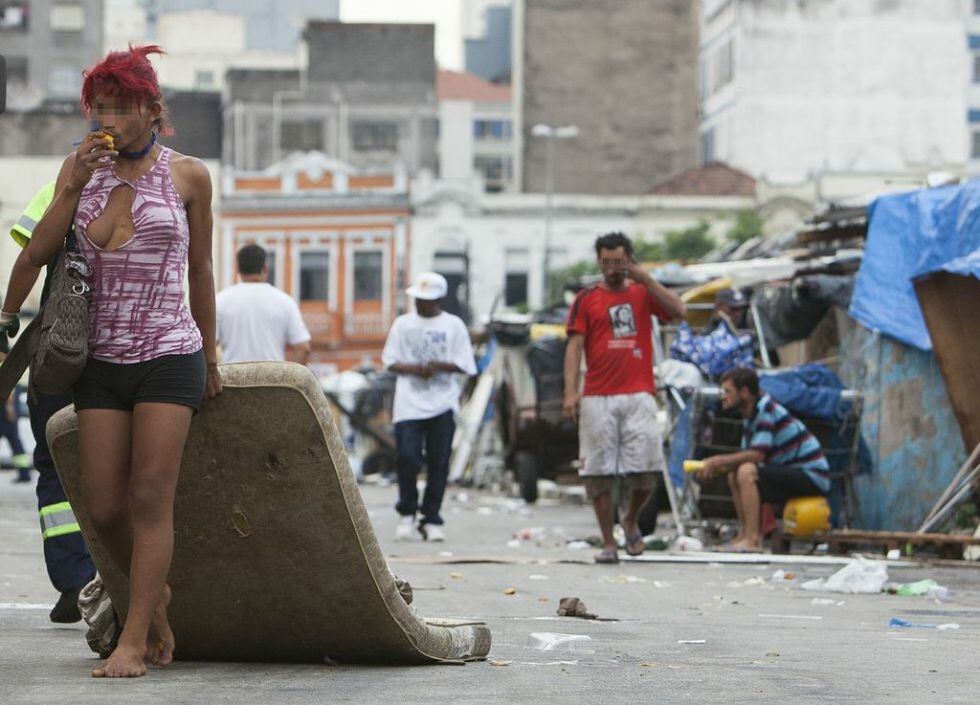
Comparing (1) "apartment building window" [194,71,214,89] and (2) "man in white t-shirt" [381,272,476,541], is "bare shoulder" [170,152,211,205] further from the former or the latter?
(1) "apartment building window" [194,71,214,89]

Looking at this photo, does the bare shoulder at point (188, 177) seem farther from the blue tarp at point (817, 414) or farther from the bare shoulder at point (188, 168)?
the blue tarp at point (817, 414)

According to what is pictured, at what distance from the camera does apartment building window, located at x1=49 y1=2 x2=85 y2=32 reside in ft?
291

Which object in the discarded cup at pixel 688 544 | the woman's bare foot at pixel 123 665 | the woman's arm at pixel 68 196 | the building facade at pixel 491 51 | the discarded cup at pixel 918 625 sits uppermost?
the building facade at pixel 491 51

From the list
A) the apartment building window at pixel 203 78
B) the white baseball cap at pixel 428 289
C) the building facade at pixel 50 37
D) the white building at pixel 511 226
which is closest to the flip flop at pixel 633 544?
the white baseball cap at pixel 428 289

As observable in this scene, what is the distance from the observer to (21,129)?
244 ft

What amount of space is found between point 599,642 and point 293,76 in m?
71.4

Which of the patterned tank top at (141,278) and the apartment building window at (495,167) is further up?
the apartment building window at (495,167)

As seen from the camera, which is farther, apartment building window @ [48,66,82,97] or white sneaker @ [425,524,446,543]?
apartment building window @ [48,66,82,97]

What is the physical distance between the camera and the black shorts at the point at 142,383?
6.06m

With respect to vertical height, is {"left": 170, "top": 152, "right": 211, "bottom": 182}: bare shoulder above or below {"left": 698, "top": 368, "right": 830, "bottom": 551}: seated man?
above

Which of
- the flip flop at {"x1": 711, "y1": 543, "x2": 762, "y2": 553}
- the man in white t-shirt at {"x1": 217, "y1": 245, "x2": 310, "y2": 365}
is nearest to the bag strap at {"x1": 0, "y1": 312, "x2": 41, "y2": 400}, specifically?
the man in white t-shirt at {"x1": 217, "y1": 245, "x2": 310, "y2": 365}

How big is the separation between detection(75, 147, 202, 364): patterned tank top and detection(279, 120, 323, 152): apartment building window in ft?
232

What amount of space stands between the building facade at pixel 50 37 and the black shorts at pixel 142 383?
83.6 m

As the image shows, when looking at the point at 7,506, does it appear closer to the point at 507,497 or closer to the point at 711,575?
the point at 507,497
